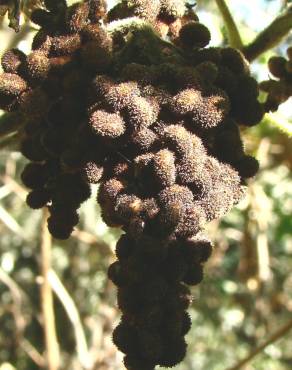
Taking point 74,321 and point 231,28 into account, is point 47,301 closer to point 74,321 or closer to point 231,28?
point 74,321

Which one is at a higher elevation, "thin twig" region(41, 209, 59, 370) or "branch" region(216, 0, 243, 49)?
"branch" region(216, 0, 243, 49)

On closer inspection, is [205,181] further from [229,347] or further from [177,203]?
[229,347]

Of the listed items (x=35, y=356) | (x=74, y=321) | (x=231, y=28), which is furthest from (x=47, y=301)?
(x=231, y=28)

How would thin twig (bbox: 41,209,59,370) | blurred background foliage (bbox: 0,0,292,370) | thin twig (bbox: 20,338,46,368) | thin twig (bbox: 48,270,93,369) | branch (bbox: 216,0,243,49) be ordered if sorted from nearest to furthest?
branch (bbox: 216,0,243,49) < thin twig (bbox: 41,209,59,370) < thin twig (bbox: 48,270,93,369) < blurred background foliage (bbox: 0,0,292,370) < thin twig (bbox: 20,338,46,368)

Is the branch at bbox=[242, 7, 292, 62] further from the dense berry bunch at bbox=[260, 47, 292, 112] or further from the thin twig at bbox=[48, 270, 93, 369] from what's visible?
the thin twig at bbox=[48, 270, 93, 369]

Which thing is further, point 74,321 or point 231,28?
point 74,321

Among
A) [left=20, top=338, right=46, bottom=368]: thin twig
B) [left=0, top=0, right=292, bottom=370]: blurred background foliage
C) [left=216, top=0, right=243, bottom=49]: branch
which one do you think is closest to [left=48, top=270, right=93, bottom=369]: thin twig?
[left=0, top=0, right=292, bottom=370]: blurred background foliage
